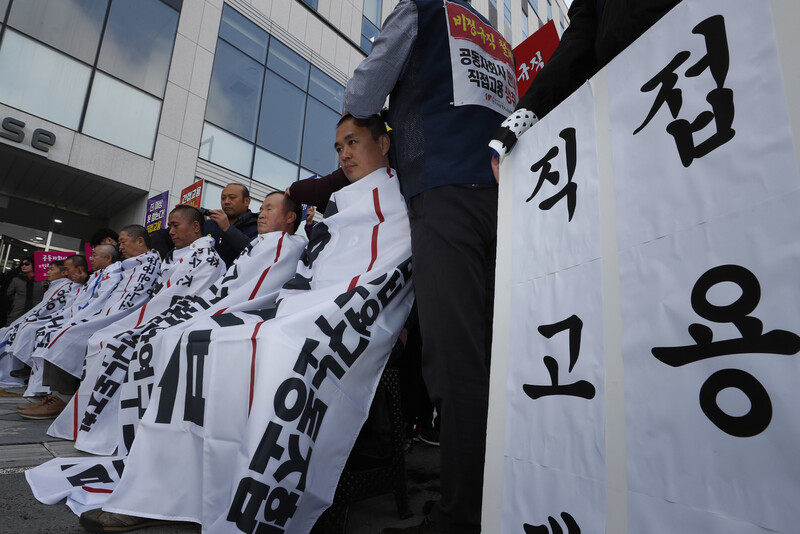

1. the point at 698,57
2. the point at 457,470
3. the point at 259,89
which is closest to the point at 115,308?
the point at 457,470

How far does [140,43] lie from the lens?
24.1ft

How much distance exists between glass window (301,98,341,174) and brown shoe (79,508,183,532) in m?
8.99

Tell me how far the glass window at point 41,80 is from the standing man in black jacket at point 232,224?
17.1 ft

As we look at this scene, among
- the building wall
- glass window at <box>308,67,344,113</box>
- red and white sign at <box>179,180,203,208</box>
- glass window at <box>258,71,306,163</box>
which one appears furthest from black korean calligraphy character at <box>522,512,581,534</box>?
glass window at <box>308,67,344,113</box>

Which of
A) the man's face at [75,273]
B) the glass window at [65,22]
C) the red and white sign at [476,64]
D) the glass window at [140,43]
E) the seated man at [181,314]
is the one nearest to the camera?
the red and white sign at [476,64]

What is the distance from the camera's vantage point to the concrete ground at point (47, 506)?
1245 millimetres

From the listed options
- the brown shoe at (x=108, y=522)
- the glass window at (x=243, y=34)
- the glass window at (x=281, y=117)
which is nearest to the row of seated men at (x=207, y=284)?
the brown shoe at (x=108, y=522)

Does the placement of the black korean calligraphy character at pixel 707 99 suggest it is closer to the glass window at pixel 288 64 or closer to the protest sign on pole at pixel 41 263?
the protest sign on pole at pixel 41 263

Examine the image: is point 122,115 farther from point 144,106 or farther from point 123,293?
point 123,293

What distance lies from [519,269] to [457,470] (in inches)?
22.3

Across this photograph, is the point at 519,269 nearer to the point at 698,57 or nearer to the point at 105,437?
the point at 698,57

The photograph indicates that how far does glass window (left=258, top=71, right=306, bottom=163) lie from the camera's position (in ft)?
29.1

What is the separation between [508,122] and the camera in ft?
3.86

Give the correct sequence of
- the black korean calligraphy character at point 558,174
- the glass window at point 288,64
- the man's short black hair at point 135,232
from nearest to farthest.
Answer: the black korean calligraphy character at point 558,174, the man's short black hair at point 135,232, the glass window at point 288,64
